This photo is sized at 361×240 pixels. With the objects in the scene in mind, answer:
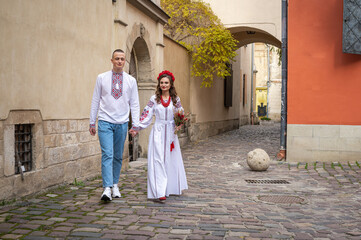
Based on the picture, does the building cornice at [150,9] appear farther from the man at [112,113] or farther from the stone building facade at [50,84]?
the man at [112,113]

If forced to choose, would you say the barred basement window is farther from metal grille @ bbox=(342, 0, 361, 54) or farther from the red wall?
metal grille @ bbox=(342, 0, 361, 54)

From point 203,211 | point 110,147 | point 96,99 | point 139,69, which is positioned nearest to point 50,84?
point 96,99

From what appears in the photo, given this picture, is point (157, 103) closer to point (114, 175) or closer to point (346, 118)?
point (114, 175)

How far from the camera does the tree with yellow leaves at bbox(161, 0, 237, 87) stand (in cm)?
1327

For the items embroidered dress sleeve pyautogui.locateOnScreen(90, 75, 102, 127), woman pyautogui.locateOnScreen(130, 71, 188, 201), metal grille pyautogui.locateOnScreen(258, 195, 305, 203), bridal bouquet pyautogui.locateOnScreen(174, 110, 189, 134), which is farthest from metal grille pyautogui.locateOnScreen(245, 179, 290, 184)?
embroidered dress sleeve pyautogui.locateOnScreen(90, 75, 102, 127)

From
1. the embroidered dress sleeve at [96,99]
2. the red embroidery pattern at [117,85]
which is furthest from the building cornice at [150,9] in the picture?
the embroidered dress sleeve at [96,99]

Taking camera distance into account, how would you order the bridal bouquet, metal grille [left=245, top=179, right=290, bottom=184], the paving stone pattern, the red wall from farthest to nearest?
the red wall, metal grille [left=245, top=179, right=290, bottom=184], the bridal bouquet, the paving stone pattern

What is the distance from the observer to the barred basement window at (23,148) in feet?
15.8

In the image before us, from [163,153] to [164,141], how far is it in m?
0.16

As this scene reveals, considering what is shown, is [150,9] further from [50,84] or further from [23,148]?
[23,148]

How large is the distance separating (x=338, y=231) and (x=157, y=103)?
8.71 ft

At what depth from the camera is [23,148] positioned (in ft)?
16.4

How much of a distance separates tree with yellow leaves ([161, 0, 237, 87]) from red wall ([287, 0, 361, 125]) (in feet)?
14.1

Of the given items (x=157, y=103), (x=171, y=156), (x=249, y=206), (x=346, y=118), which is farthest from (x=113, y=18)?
(x=346, y=118)
